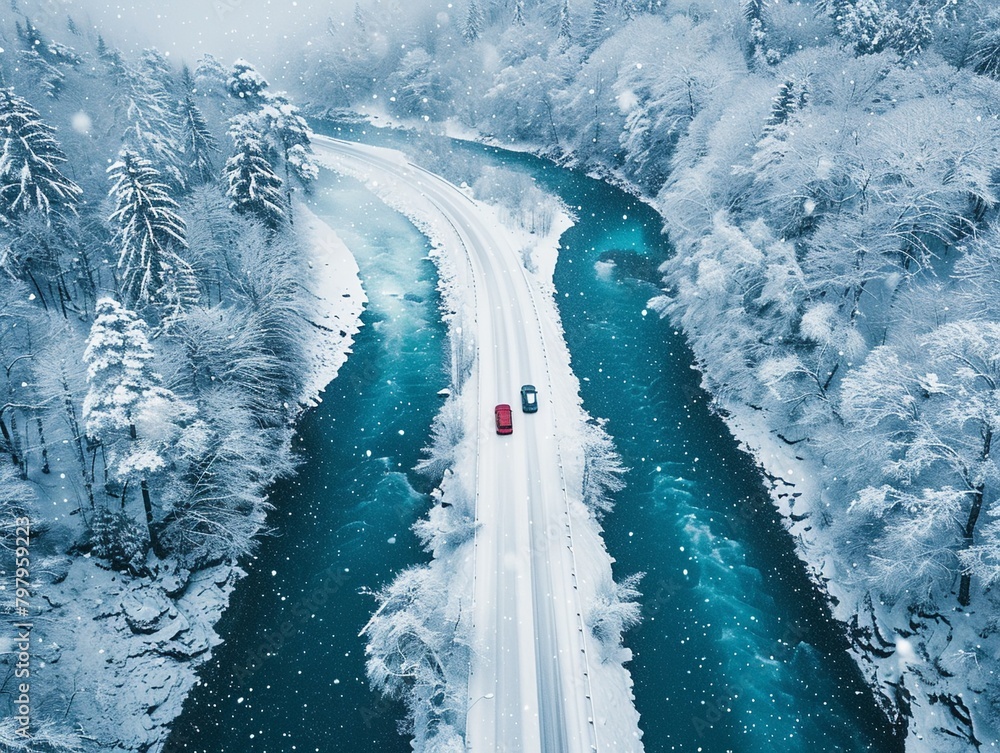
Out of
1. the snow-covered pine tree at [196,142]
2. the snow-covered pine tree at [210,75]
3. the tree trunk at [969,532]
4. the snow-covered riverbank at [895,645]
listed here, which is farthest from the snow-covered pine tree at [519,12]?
the tree trunk at [969,532]

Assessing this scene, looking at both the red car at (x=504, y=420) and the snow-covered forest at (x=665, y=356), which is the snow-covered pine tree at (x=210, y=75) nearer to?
the snow-covered forest at (x=665, y=356)

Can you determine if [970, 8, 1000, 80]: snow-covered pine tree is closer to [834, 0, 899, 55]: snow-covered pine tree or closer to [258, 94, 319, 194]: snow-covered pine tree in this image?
[834, 0, 899, 55]: snow-covered pine tree

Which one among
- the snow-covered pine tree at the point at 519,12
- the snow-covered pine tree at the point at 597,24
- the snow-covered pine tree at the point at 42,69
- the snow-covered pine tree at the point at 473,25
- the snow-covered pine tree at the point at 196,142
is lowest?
the snow-covered pine tree at the point at 196,142

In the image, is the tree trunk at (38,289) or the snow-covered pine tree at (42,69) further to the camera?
the snow-covered pine tree at (42,69)

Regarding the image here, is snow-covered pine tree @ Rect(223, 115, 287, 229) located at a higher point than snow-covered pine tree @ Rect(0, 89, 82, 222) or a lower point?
higher

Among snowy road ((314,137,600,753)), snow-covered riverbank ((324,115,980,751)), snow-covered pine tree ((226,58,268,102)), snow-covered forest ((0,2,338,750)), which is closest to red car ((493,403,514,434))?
snowy road ((314,137,600,753))

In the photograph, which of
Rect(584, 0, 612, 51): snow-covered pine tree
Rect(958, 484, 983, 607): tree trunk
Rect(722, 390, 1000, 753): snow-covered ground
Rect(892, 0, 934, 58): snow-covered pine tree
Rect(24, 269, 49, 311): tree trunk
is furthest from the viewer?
Rect(584, 0, 612, 51): snow-covered pine tree

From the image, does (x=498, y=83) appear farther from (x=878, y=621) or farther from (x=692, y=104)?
(x=878, y=621)
